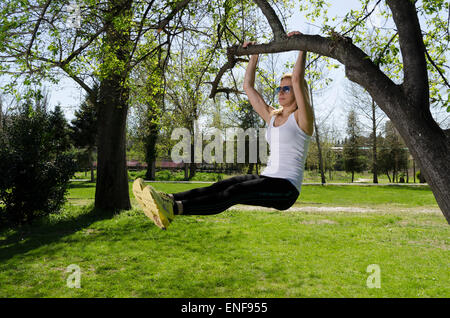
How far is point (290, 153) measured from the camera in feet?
11.2

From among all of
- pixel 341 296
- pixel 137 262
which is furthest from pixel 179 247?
pixel 341 296

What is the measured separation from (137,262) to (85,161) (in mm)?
34051

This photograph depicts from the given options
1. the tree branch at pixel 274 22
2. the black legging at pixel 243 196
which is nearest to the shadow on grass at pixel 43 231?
the black legging at pixel 243 196

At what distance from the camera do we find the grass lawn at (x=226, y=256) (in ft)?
22.9

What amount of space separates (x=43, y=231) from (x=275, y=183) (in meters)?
10.4

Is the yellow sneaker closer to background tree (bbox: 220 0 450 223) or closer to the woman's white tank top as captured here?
the woman's white tank top

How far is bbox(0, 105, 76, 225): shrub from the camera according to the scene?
11.2 metres

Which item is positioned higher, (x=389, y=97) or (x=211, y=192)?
(x=389, y=97)

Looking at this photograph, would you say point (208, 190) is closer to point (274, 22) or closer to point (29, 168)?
point (274, 22)

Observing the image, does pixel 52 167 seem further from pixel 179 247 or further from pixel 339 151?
pixel 339 151

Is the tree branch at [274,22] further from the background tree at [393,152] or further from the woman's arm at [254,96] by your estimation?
the background tree at [393,152]

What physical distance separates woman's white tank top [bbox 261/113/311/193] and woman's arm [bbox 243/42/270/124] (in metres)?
0.38

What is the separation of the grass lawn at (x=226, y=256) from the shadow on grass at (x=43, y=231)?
31 millimetres

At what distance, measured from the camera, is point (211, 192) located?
3.40 m
